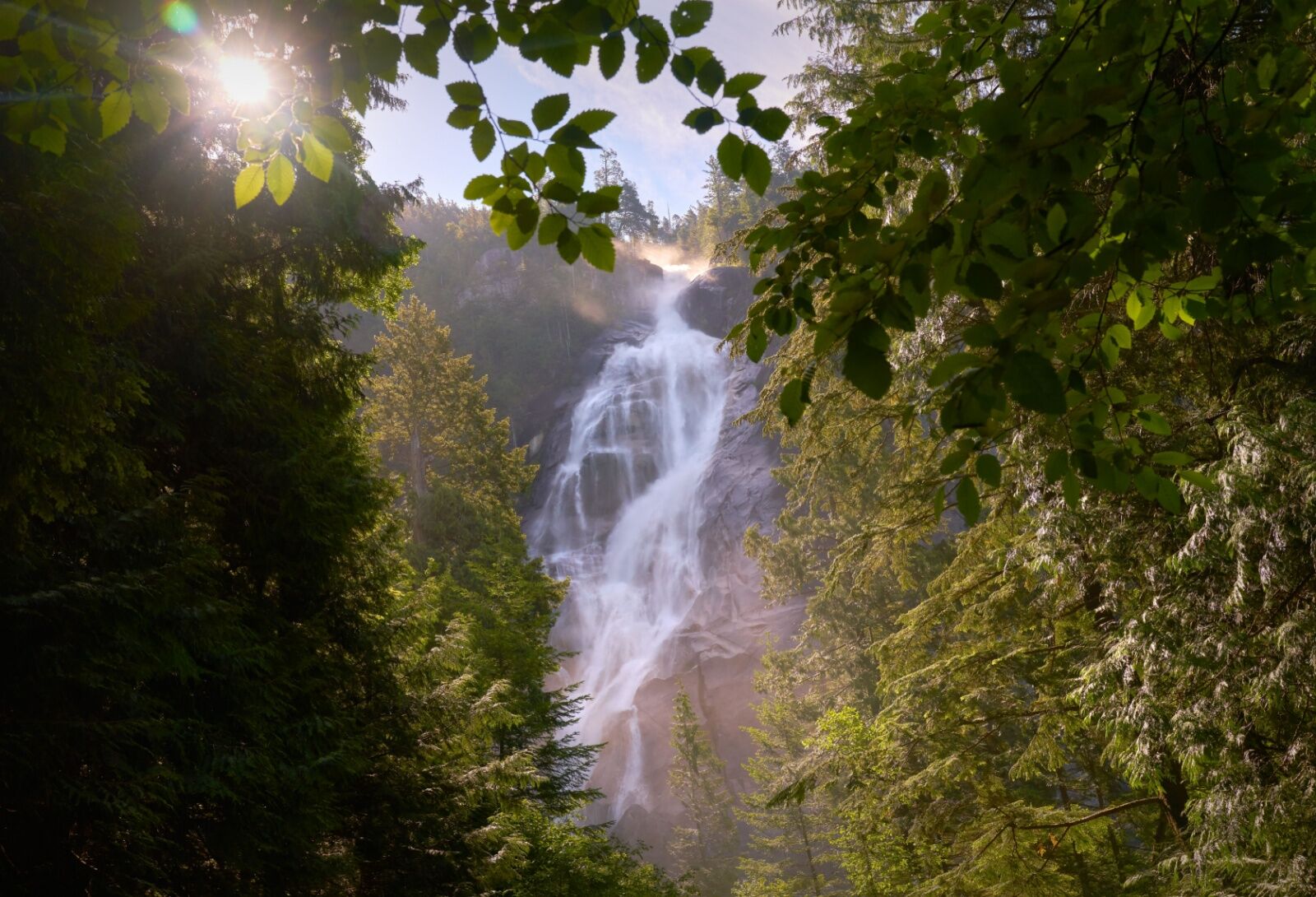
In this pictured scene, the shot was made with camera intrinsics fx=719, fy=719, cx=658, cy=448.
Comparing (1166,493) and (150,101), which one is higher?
(150,101)

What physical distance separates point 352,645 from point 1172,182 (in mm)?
6480

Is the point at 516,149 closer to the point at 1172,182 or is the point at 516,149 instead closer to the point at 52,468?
the point at 1172,182

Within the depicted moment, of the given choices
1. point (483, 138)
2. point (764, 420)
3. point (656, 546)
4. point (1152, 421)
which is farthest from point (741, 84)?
point (656, 546)

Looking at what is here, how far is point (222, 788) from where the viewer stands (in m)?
4.04

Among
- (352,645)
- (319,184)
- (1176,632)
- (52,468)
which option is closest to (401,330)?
(319,184)

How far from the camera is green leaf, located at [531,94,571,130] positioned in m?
1.46

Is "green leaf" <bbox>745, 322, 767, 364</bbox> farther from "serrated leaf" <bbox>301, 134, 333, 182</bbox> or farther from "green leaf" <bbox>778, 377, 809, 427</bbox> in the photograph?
"serrated leaf" <bbox>301, 134, 333, 182</bbox>

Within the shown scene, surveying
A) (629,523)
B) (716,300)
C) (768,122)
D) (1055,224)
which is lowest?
(1055,224)

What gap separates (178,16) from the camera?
152cm

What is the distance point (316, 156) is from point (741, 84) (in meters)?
0.95

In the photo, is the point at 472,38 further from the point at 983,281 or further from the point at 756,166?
the point at 983,281

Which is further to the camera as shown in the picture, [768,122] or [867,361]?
[768,122]

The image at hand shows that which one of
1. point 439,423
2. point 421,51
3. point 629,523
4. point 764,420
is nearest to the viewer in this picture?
point 421,51

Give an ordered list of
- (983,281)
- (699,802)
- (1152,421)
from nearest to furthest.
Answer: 1. (983,281)
2. (1152,421)
3. (699,802)
